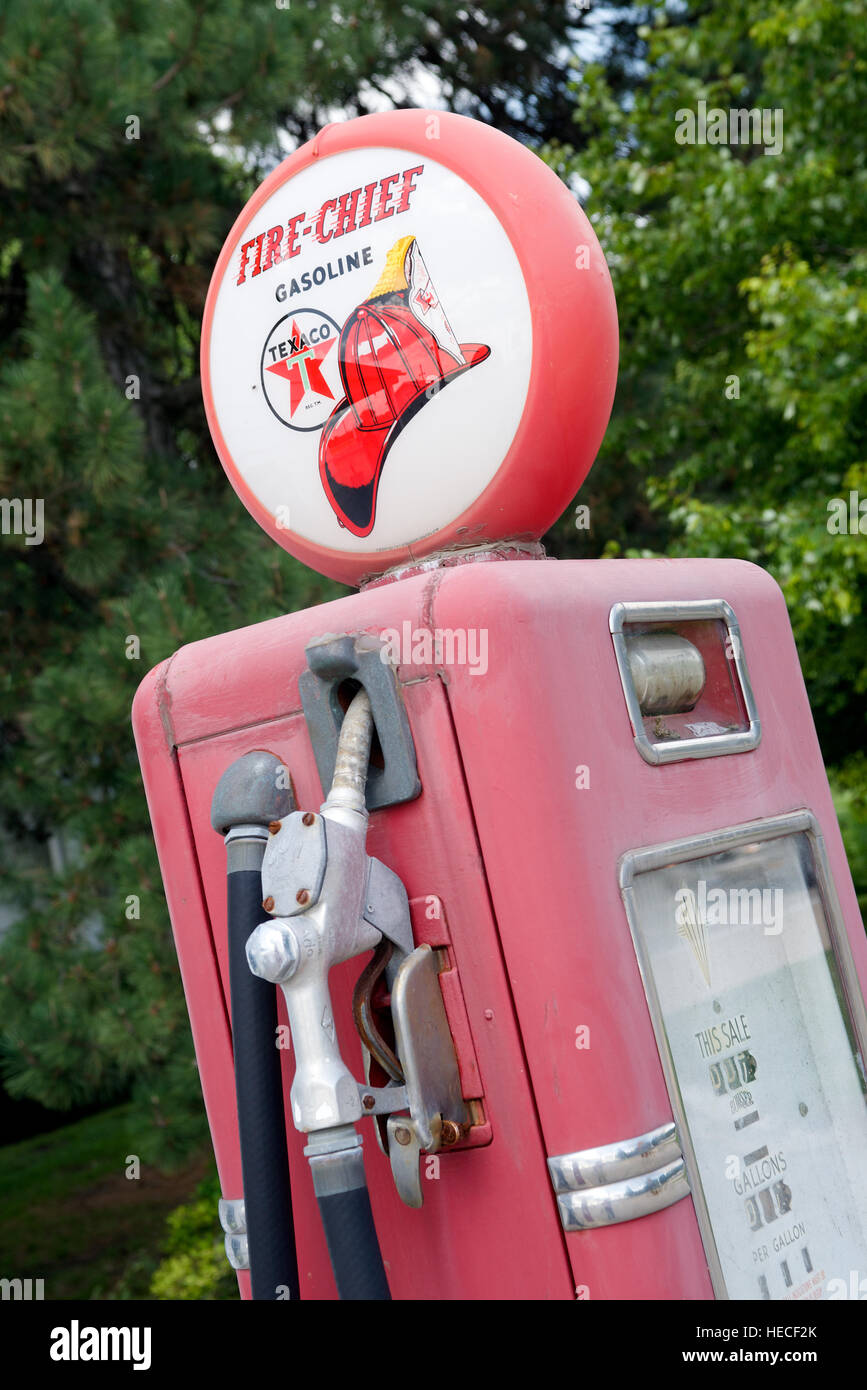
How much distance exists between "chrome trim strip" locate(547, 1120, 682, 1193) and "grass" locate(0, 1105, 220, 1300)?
12.2 ft

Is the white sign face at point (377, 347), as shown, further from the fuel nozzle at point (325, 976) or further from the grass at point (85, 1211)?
the grass at point (85, 1211)

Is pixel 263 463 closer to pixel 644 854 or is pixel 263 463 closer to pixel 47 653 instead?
pixel 644 854

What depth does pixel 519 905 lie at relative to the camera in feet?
4.31

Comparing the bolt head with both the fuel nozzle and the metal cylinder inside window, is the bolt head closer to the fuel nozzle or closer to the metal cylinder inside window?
the fuel nozzle

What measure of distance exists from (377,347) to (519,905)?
709 mm

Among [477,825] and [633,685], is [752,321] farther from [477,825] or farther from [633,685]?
[477,825]

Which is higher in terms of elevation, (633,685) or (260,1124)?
(633,685)

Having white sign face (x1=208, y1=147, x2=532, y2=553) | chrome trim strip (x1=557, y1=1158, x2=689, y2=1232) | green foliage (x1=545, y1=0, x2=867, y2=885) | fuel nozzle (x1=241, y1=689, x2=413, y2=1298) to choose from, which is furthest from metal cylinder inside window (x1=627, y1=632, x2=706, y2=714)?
green foliage (x1=545, y1=0, x2=867, y2=885)

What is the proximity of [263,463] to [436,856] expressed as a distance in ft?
2.07

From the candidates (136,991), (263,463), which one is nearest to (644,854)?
(263,463)

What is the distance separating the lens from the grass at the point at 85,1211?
5.35 m

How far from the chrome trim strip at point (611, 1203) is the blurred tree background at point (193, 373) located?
8.26ft

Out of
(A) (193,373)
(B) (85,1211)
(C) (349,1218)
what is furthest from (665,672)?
(B) (85,1211)

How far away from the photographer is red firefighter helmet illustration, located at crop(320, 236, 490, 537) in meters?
1.53
